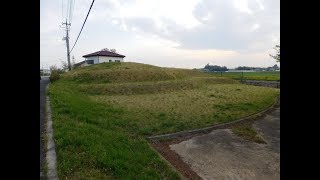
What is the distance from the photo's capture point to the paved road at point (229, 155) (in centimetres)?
698

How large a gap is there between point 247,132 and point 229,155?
9.80 ft

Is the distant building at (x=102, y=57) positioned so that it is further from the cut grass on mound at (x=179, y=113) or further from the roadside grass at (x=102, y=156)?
the roadside grass at (x=102, y=156)

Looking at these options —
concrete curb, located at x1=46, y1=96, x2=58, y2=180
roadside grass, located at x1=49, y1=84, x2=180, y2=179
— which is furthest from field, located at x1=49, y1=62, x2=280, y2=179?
concrete curb, located at x1=46, y1=96, x2=58, y2=180

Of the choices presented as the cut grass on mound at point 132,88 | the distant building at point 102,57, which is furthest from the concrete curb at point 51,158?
the distant building at point 102,57

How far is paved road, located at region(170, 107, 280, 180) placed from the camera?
6.98 metres

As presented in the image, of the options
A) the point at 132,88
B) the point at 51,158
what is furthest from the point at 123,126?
the point at 132,88

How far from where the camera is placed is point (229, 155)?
824cm

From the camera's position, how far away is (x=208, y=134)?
10555 mm

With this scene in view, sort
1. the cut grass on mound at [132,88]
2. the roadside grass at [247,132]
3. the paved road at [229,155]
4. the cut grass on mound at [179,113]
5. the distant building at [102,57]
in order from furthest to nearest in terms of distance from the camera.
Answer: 1. the distant building at [102,57]
2. the cut grass on mound at [132,88]
3. the cut grass on mound at [179,113]
4. the roadside grass at [247,132]
5. the paved road at [229,155]

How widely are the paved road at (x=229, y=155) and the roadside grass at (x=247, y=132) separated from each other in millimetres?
220

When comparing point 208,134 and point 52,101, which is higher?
point 52,101

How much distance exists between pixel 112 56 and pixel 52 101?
44976 mm
